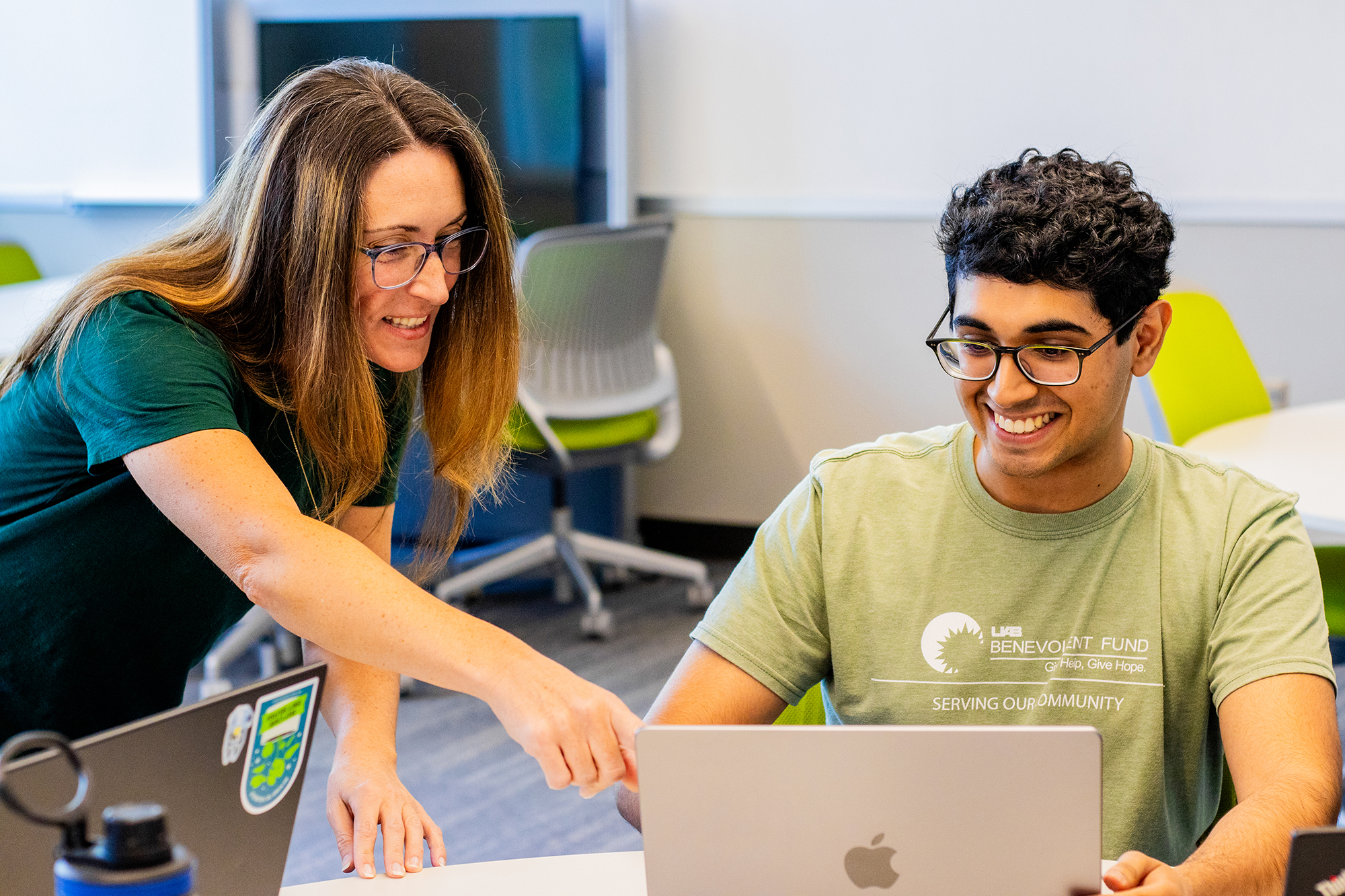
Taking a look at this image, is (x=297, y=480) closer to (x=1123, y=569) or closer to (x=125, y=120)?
(x=1123, y=569)

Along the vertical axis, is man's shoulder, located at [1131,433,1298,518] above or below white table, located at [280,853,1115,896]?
above

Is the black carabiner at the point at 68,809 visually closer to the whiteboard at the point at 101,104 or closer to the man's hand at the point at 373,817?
the man's hand at the point at 373,817

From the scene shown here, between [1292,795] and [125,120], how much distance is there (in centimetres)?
417

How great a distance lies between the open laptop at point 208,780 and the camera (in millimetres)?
810

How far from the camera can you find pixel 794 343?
4.01 meters

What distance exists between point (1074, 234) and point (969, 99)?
2.58 metres

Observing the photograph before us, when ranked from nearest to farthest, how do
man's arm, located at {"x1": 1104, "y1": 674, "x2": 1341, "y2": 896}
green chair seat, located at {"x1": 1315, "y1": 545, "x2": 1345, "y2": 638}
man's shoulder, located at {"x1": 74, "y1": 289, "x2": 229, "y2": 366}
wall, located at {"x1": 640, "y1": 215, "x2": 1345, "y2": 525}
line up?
man's arm, located at {"x1": 1104, "y1": 674, "x2": 1341, "y2": 896} → man's shoulder, located at {"x1": 74, "y1": 289, "x2": 229, "y2": 366} → green chair seat, located at {"x1": 1315, "y1": 545, "x2": 1345, "y2": 638} → wall, located at {"x1": 640, "y1": 215, "x2": 1345, "y2": 525}

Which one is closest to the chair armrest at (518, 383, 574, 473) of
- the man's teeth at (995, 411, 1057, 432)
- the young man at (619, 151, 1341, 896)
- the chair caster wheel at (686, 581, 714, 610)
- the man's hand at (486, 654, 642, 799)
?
the chair caster wheel at (686, 581, 714, 610)

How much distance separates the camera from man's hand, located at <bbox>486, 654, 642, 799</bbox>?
969 mm

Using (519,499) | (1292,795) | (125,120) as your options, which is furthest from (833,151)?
(1292,795)

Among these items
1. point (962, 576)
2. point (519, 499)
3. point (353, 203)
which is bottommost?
point (519, 499)

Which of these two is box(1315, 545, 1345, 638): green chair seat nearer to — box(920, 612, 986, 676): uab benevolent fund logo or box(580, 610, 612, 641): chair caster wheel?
box(920, 612, 986, 676): uab benevolent fund logo

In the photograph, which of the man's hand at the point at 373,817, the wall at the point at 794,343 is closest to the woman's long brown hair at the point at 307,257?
the man's hand at the point at 373,817

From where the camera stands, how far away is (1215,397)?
2.62 metres
